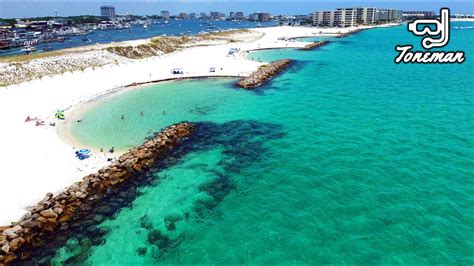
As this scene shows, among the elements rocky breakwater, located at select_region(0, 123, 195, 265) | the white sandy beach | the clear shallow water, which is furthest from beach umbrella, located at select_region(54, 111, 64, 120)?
rocky breakwater, located at select_region(0, 123, 195, 265)

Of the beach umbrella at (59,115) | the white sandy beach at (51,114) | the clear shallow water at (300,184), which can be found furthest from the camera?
the beach umbrella at (59,115)

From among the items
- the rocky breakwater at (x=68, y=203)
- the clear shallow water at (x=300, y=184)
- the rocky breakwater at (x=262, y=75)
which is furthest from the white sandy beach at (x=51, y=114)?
the clear shallow water at (x=300, y=184)

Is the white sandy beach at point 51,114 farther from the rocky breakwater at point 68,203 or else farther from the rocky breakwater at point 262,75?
the rocky breakwater at point 262,75

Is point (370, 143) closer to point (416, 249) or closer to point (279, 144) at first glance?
point (279, 144)

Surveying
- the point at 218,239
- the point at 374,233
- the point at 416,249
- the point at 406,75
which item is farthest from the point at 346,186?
the point at 406,75

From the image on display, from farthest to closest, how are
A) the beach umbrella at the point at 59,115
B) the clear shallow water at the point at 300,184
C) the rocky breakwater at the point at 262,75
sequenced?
the rocky breakwater at the point at 262,75
the beach umbrella at the point at 59,115
the clear shallow water at the point at 300,184

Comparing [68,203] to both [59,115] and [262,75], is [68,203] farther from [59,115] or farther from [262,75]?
[262,75]

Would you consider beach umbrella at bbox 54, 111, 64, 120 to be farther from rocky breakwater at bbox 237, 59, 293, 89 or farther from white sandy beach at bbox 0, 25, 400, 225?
rocky breakwater at bbox 237, 59, 293, 89
